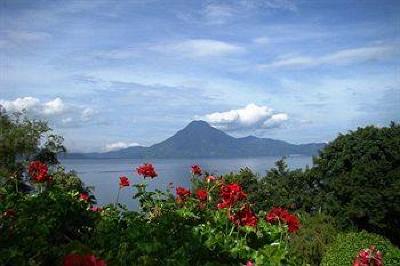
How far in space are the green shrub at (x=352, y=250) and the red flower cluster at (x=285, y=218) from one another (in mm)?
11440

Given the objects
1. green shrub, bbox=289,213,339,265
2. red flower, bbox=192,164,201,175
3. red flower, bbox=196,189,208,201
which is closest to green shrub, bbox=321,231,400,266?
green shrub, bbox=289,213,339,265

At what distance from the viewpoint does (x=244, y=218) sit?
5.98 metres

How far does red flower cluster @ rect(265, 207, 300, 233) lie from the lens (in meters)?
6.05

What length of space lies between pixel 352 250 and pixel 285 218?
12.6 metres

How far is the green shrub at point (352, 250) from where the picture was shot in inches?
680

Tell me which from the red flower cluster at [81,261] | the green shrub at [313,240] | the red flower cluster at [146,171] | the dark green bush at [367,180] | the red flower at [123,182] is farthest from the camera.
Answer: the dark green bush at [367,180]

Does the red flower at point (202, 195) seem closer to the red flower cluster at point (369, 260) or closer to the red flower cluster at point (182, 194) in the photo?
the red flower cluster at point (182, 194)

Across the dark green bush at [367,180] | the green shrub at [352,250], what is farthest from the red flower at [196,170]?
the dark green bush at [367,180]

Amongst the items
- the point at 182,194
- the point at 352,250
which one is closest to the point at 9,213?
the point at 182,194

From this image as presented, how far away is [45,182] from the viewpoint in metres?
7.91

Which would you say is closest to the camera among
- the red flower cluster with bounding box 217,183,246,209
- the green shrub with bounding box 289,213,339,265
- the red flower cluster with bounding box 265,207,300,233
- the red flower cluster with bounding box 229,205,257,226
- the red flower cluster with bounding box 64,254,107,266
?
the red flower cluster with bounding box 64,254,107,266

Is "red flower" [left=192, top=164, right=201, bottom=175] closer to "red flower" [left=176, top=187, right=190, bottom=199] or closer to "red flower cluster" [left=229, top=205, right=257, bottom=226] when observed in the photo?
"red flower" [left=176, top=187, right=190, bottom=199]

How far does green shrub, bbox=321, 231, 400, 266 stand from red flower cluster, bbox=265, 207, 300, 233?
11440 millimetres

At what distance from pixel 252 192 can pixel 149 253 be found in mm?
33870
